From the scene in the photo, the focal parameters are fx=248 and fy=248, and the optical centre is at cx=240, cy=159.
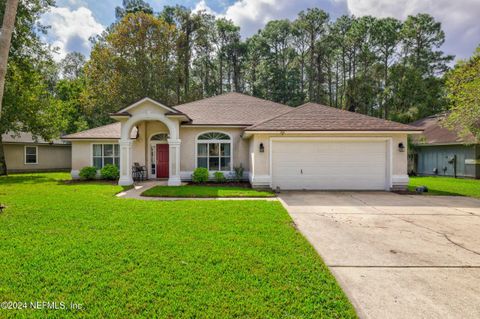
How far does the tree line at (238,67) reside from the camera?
904 inches

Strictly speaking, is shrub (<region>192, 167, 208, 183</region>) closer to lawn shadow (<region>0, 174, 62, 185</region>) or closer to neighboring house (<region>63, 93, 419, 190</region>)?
neighboring house (<region>63, 93, 419, 190</region>)

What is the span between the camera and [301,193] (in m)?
10.1

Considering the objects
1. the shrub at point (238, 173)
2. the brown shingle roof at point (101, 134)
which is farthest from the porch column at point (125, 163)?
the shrub at point (238, 173)

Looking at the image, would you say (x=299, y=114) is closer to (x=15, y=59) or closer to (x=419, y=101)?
(x=15, y=59)

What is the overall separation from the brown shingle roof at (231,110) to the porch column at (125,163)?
11.2 feet

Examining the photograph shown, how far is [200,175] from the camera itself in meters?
12.4

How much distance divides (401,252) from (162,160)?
41.2 feet

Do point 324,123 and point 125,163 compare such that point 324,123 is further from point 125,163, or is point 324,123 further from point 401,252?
point 125,163

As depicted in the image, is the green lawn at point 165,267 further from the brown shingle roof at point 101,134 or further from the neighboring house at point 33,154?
the neighboring house at point 33,154

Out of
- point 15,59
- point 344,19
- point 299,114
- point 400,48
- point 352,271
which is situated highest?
point 344,19

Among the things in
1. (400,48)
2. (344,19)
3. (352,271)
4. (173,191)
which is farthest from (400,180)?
(344,19)

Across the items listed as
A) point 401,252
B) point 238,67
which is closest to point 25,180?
point 401,252

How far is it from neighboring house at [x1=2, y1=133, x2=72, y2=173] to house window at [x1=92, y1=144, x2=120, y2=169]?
748 cm

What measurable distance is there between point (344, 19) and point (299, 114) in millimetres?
27600
